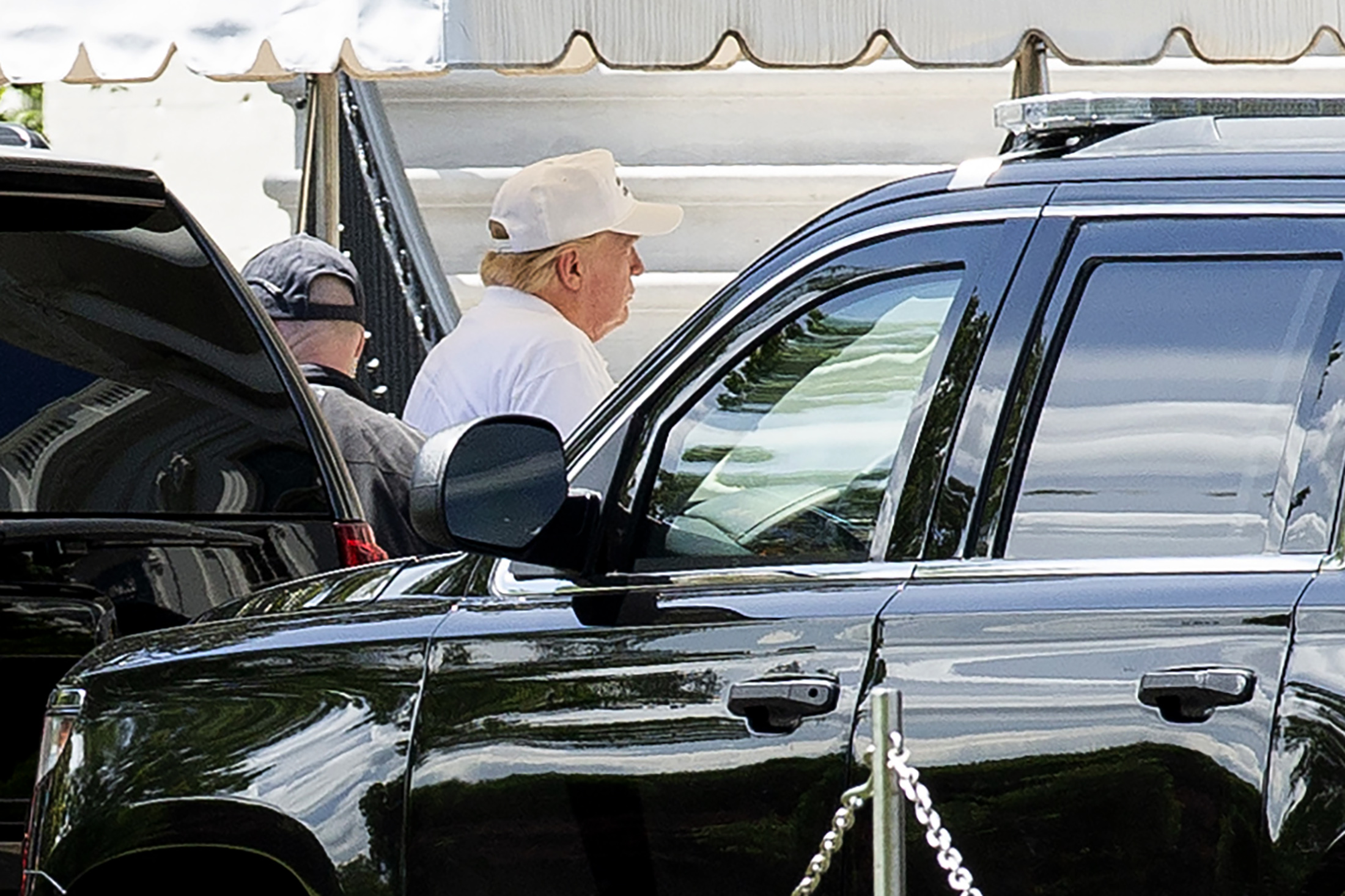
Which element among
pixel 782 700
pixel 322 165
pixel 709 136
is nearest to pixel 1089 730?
pixel 782 700

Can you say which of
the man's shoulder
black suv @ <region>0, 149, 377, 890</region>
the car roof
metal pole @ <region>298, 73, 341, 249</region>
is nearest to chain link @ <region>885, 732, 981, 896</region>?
black suv @ <region>0, 149, 377, 890</region>

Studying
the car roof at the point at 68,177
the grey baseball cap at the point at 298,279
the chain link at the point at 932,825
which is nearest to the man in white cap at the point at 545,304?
the grey baseball cap at the point at 298,279

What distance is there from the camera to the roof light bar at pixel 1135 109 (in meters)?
3.37

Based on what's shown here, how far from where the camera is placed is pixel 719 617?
3219 mm

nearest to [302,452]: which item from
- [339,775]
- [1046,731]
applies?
[339,775]

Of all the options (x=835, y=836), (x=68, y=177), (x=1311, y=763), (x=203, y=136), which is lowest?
(x=835, y=836)

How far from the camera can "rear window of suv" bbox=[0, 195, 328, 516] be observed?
15.1 ft

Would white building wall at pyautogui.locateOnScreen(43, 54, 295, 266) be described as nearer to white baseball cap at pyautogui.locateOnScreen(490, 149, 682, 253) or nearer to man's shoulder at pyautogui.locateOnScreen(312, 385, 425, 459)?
white baseball cap at pyautogui.locateOnScreen(490, 149, 682, 253)

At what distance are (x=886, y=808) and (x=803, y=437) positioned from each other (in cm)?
69

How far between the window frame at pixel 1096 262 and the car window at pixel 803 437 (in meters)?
0.15

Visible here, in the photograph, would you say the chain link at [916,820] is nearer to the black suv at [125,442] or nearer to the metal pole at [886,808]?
the metal pole at [886,808]

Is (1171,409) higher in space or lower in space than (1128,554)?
higher

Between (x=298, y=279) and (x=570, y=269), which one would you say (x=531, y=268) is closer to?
(x=570, y=269)

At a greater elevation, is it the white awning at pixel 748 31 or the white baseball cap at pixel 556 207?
the white awning at pixel 748 31
